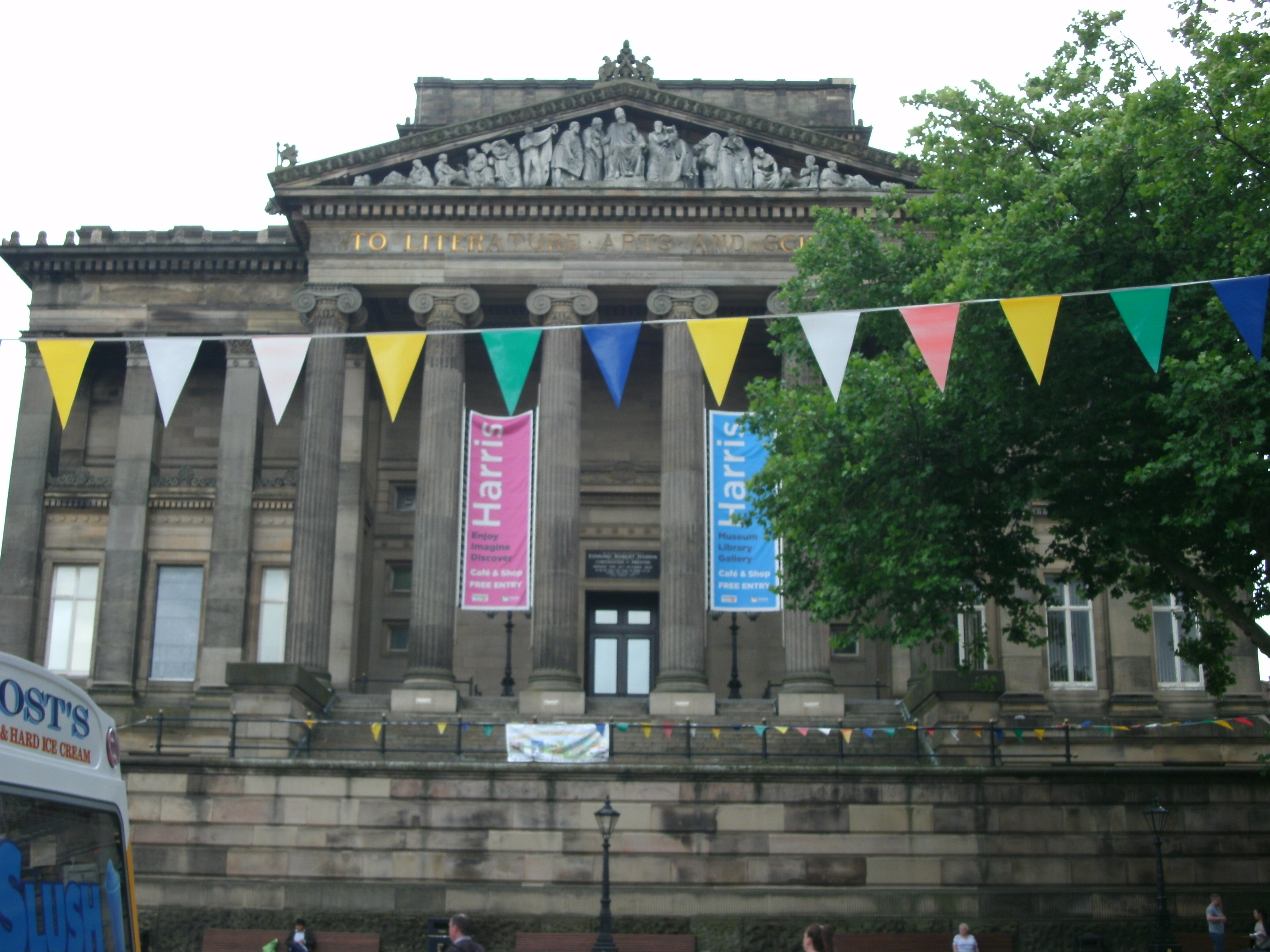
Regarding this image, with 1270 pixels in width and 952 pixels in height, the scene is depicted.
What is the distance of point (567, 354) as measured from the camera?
35.7 meters

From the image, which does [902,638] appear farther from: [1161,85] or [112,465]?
[112,465]

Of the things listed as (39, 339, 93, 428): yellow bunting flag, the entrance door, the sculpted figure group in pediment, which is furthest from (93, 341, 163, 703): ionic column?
(39, 339, 93, 428): yellow bunting flag

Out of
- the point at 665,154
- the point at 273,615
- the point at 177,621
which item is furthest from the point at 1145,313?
the point at 177,621

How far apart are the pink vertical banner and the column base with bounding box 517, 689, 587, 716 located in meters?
1.98

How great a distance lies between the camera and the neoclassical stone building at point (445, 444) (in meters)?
34.5

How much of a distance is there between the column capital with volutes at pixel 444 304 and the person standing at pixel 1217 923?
69.4ft

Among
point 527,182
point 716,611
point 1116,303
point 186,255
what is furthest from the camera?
point 186,255

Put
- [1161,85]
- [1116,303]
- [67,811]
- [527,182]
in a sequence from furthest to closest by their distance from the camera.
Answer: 1. [527,182]
2. [1161,85]
3. [1116,303]
4. [67,811]

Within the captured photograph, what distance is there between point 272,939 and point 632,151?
2080 cm

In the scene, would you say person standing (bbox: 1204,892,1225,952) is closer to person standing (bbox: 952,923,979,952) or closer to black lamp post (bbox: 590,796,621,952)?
person standing (bbox: 952,923,979,952)

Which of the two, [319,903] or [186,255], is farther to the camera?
[186,255]

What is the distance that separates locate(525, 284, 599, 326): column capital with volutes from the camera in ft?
119

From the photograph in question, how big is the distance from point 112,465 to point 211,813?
16558mm

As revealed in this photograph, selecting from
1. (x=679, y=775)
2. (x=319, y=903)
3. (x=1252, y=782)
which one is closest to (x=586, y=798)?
(x=679, y=775)
